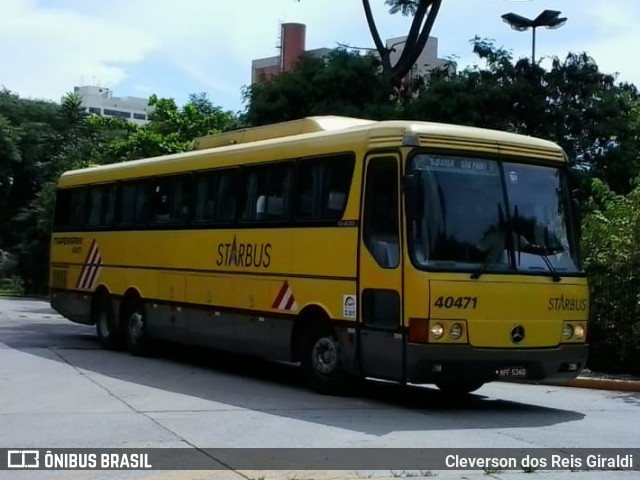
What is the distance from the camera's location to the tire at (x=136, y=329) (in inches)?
704

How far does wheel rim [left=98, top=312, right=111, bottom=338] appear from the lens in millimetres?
19172

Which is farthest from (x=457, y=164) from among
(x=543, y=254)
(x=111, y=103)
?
(x=111, y=103)

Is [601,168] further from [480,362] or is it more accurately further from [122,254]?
[480,362]

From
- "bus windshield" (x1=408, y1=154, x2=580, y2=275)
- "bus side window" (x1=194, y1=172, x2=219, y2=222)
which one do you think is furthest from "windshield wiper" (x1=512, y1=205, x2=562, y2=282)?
"bus side window" (x1=194, y1=172, x2=219, y2=222)

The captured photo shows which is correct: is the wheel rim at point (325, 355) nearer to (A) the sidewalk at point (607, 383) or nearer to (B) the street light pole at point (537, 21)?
(A) the sidewalk at point (607, 383)

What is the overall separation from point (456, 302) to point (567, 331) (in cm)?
166

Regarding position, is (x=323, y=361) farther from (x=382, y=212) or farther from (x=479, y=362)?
(x=479, y=362)

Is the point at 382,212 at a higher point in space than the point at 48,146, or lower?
lower

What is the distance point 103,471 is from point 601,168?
18.9m

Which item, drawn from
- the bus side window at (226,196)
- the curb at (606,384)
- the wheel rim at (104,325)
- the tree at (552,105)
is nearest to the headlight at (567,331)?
the curb at (606,384)

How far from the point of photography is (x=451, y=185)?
1186cm

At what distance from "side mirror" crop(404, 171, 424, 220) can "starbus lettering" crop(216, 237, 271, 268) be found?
121 inches

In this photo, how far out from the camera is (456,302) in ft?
37.7

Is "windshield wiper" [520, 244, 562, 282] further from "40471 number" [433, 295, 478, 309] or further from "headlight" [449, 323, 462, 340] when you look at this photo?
"headlight" [449, 323, 462, 340]
